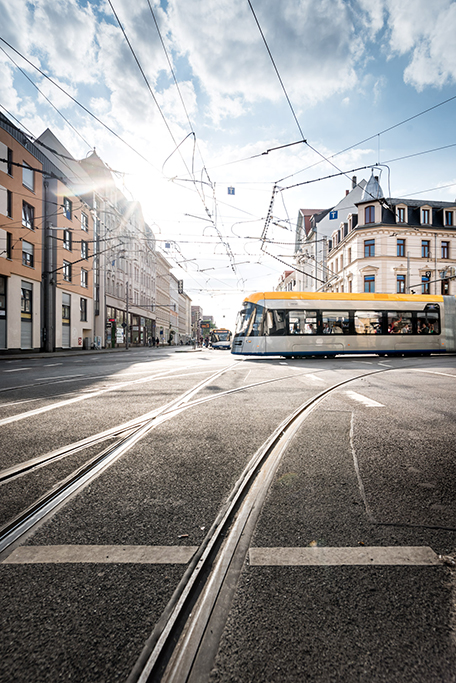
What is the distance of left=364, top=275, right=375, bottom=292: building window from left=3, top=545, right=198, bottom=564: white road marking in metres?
40.7

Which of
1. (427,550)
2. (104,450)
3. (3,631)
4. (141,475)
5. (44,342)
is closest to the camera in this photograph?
(3,631)

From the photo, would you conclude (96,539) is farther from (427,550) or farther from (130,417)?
(130,417)

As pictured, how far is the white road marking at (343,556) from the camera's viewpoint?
198 cm

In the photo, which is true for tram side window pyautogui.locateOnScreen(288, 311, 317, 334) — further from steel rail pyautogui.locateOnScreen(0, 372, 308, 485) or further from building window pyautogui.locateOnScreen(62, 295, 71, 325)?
building window pyautogui.locateOnScreen(62, 295, 71, 325)

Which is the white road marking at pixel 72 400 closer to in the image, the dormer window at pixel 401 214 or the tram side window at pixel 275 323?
the tram side window at pixel 275 323

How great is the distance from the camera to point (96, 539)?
7.25 feet

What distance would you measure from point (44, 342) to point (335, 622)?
3121 centimetres

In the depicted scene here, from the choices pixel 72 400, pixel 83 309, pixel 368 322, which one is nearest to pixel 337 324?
pixel 368 322

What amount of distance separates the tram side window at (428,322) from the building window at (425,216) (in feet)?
69.5

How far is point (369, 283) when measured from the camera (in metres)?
39.6

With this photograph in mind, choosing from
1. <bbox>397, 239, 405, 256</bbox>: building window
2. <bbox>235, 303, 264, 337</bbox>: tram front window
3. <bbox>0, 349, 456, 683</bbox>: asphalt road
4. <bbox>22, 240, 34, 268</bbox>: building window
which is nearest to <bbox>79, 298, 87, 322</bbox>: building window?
<bbox>22, 240, 34, 268</bbox>: building window

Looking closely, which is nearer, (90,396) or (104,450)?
(104,450)

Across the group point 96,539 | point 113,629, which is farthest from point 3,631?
point 96,539

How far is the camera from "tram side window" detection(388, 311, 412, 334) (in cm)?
2195
